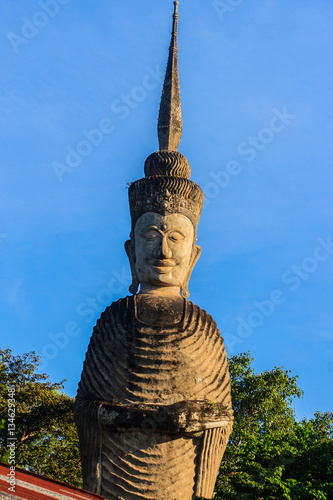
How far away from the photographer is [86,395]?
413 inches

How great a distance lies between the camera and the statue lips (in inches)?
458

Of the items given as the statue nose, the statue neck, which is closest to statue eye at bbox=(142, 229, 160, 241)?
the statue nose

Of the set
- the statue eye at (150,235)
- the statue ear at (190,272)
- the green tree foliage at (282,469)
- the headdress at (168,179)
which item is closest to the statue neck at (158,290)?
the statue ear at (190,272)

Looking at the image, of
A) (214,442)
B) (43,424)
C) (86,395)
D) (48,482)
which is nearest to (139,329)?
(86,395)

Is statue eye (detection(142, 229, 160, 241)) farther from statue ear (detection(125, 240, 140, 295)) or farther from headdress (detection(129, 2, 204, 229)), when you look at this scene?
statue ear (detection(125, 240, 140, 295))

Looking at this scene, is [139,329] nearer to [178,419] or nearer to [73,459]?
[178,419]

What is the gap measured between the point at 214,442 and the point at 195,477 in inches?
25.4

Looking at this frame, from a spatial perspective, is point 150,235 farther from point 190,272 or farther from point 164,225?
point 190,272

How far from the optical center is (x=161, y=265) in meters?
11.7

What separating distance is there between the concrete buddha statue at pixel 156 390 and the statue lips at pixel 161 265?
0.06ft

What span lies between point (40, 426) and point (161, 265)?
21.8 feet

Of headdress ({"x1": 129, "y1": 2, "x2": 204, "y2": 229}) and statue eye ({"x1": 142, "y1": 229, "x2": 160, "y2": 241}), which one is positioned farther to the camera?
headdress ({"x1": 129, "y1": 2, "x2": 204, "y2": 229})

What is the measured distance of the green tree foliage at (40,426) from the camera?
15258mm

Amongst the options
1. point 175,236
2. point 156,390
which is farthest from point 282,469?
point 175,236
